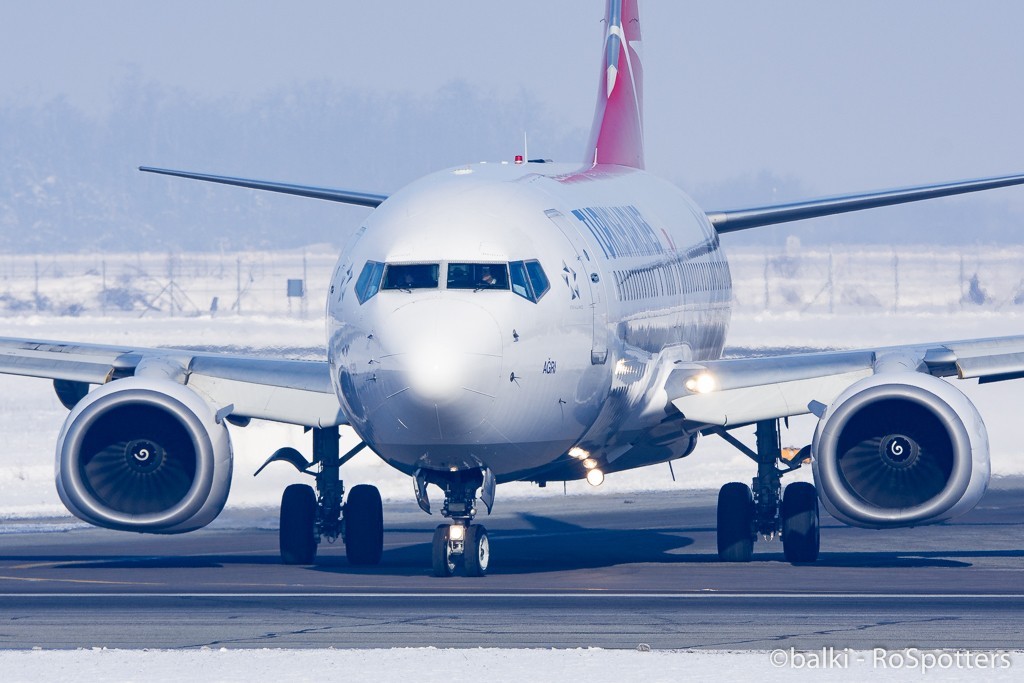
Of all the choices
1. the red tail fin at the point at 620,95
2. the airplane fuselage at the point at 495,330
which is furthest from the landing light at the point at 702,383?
the red tail fin at the point at 620,95

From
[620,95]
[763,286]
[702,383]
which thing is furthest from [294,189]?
[763,286]

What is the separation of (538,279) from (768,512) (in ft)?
17.9

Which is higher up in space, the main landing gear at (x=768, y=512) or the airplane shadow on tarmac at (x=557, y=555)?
the main landing gear at (x=768, y=512)

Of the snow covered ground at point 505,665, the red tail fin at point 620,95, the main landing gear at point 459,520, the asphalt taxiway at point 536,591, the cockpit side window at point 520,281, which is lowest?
the snow covered ground at point 505,665

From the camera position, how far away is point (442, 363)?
56.8 ft

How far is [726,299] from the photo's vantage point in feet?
92.9

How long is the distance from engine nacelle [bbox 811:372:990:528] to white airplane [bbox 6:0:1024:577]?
0.07ft

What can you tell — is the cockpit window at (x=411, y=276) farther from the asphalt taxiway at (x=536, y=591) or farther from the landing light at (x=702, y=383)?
the landing light at (x=702, y=383)

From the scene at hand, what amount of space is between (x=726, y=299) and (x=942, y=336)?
148 feet

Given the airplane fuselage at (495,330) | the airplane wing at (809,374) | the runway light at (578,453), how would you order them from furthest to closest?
the airplane wing at (809,374), the runway light at (578,453), the airplane fuselage at (495,330)

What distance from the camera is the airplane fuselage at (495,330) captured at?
17.7 m

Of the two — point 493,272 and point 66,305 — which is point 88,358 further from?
point 66,305

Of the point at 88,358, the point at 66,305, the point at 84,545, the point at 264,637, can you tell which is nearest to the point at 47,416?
the point at 84,545

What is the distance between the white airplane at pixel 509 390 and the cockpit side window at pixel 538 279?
0.19 ft
